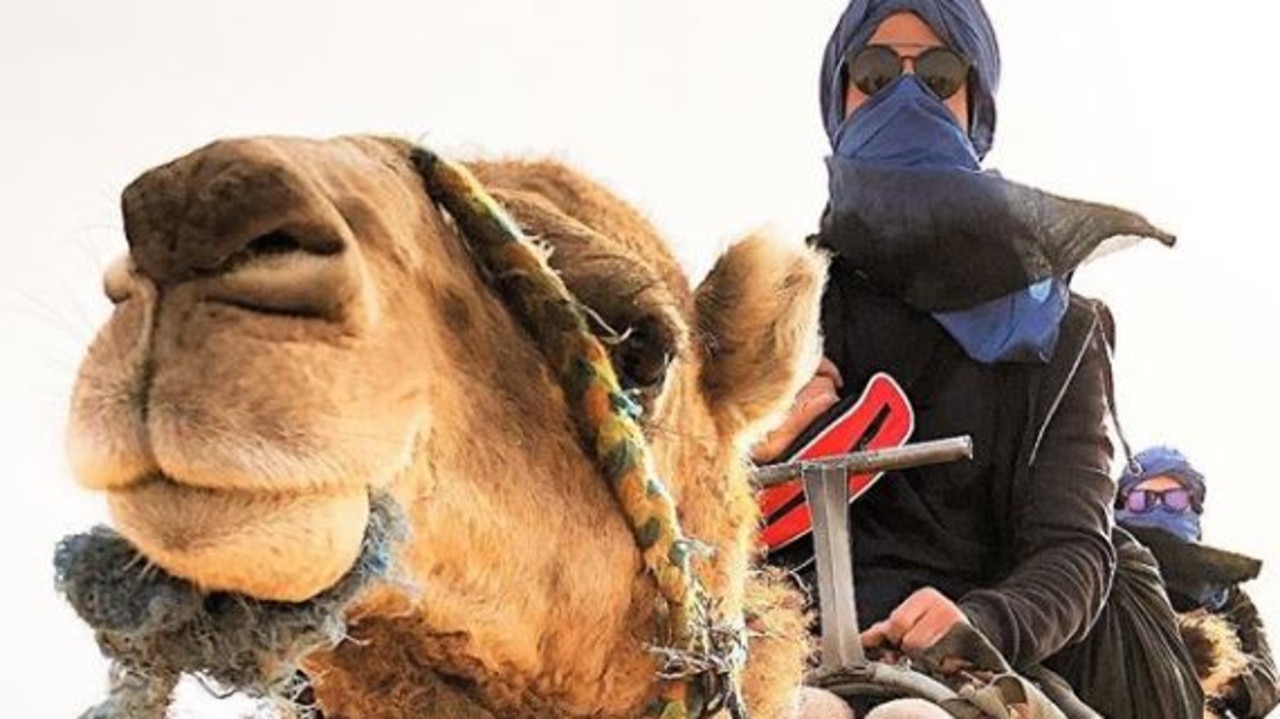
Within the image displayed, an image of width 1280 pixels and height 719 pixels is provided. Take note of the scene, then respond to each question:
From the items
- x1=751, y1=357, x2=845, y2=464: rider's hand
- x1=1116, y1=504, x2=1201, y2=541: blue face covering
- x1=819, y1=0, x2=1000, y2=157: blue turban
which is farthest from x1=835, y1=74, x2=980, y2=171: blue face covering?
x1=1116, y1=504, x2=1201, y2=541: blue face covering

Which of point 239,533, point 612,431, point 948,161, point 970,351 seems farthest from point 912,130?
point 239,533

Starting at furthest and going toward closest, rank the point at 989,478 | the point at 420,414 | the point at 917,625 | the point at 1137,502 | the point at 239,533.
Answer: the point at 1137,502, the point at 989,478, the point at 917,625, the point at 420,414, the point at 239,533

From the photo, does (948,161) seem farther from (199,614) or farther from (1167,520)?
(199,614)

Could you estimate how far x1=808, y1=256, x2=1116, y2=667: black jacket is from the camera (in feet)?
14.3

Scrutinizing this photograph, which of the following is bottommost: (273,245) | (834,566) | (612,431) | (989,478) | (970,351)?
(989,478)

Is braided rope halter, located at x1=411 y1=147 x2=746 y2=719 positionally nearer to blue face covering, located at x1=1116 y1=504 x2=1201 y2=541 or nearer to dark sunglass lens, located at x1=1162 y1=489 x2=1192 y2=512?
blue face covering, located at x1=1116 y1=504 x2=1201 y2=541

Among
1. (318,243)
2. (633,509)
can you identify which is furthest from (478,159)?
(318,243)

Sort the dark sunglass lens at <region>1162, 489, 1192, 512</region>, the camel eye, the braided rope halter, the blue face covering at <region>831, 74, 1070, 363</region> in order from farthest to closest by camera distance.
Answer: the dark sunglass lens at <region>1162, 489, 1192, 512</region>
the blue face covering at <region>831, 74, 1070, 363</region>
the camel eye
the braided rope halter

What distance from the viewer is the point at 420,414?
1958 millimetres

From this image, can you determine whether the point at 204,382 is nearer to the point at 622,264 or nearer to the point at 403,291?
the point at 403,291

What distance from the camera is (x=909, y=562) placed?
14.5 ft

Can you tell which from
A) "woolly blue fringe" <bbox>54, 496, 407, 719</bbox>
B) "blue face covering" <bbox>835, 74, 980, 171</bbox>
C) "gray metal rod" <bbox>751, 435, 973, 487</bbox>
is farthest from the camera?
"blue face covering" <bbox>835, 74, 980, 171</bbox>

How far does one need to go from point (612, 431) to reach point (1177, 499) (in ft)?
16.7

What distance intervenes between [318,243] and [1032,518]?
2946mm
